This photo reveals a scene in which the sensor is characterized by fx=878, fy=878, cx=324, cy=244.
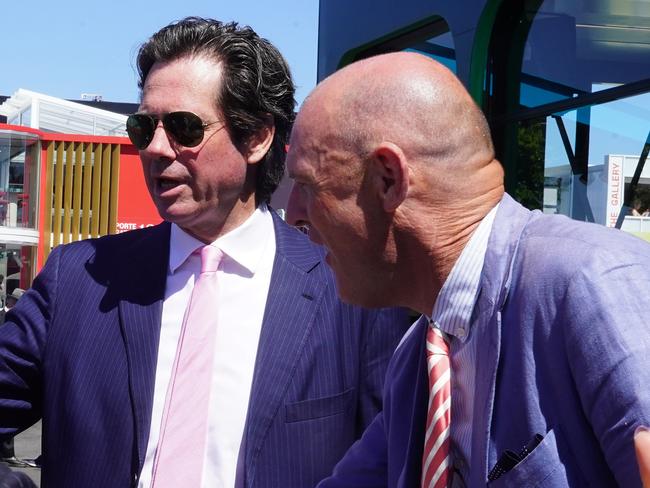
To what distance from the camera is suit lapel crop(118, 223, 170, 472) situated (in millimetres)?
1959

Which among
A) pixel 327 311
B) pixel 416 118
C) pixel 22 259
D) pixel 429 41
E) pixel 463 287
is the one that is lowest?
pixel 22 259

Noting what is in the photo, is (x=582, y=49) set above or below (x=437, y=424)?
above

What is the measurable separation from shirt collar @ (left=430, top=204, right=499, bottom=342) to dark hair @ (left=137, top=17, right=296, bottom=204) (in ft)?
3.48

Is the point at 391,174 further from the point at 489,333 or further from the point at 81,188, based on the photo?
the point at 81,188

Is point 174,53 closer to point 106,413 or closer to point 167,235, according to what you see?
point 167,235

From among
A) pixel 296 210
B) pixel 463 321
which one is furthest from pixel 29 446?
pixel 463 321

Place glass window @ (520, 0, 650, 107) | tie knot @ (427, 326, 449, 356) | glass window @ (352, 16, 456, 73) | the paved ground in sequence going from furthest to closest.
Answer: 1. the paved ground
2. glass window @ (352, 16, 456, 73)
3. glass window @ (520, 0, 650, 107)
4. tie knot @ (427, 326, 449, 356)

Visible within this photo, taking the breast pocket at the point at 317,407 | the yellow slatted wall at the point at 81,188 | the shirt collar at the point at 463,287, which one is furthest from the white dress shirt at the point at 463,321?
the yellow slatted wall at the point at 81,188

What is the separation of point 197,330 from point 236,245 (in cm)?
26

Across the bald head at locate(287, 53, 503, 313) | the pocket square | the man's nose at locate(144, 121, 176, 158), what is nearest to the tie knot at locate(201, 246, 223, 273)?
the man's nose at locate(144, 121, 176, 158)

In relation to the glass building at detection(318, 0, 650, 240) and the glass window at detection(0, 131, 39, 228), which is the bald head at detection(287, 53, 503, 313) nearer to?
the glass building at detection(318, 0, 650, 240)

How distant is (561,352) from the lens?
3.86 ft

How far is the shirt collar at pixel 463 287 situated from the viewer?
1.34 meters

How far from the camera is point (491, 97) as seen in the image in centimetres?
471
